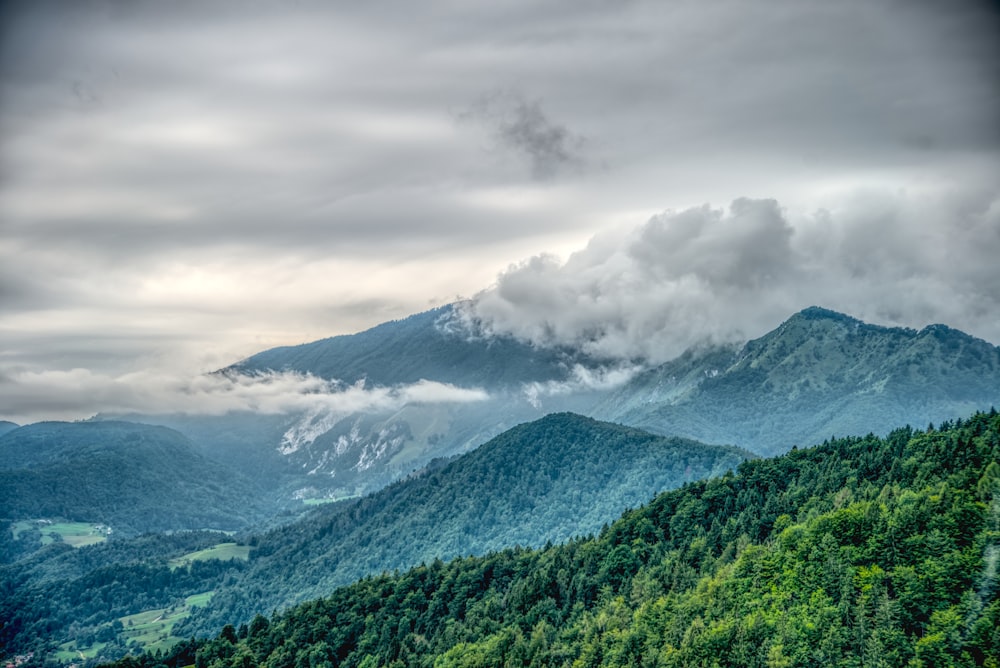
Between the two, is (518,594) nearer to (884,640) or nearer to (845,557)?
(845,557)

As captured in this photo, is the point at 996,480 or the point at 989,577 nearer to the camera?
the point at 989,577

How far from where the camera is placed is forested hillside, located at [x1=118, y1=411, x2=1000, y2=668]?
Result: 387 ft

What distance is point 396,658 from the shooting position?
625ft

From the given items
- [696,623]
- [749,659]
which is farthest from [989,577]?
[696,623]

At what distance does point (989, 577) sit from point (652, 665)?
53887 millimetres

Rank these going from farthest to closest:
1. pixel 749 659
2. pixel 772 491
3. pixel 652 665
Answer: pixel 772 491 → pixel 652 665 → pixel 749 659

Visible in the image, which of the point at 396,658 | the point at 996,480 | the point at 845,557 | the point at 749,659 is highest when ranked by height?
the point at 996,480

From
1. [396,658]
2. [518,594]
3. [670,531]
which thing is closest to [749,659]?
[670,531]

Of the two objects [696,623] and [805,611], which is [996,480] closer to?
[805,611]

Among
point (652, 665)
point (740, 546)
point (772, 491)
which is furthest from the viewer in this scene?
point (772, 491)

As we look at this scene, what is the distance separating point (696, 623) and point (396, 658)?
8034 cm

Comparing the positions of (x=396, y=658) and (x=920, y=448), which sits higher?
(x=920, y=448)

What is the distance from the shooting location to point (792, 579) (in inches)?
5463

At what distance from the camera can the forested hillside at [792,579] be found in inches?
4638
